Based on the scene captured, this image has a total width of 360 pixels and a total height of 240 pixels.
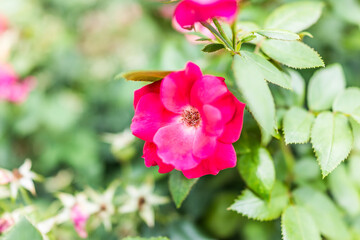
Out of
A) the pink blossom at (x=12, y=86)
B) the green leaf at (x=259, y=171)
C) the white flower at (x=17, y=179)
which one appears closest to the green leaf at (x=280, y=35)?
the green leaf at (x=259, y=171)

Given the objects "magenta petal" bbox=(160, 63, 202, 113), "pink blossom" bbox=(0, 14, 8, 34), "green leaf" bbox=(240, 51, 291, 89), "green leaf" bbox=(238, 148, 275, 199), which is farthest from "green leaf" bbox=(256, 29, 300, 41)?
"pink blossom" bbox=(0, 14, 8, 34)

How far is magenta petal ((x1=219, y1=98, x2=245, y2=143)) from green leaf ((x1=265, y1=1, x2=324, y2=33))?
298 mm

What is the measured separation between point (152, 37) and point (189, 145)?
60.1 inches

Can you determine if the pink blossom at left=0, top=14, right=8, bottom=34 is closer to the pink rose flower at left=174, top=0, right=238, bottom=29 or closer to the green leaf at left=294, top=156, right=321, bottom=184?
the pink rose flower at left=174, top=0, right=238, bottom=29

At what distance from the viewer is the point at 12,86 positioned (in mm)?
1366

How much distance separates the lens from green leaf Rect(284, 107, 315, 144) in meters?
0.66

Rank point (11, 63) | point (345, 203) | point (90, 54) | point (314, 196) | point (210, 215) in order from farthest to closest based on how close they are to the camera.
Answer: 1. point (90, 54)
2. point (11, 63)
3. point (210, 215)
4. point (345, 203)
5. point (314, 196)

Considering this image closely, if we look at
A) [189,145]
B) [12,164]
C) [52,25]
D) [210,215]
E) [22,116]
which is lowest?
[12,164]

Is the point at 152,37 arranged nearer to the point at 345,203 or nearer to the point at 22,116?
the point at 22,116

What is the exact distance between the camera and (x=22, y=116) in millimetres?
1461

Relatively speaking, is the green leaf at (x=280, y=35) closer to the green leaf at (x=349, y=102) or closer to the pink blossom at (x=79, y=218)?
the green leaf at (x=349, y=102)

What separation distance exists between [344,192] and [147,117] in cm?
68

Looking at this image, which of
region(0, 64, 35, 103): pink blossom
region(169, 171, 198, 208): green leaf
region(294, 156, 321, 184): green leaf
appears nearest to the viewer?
region(169, 171, 198, 208): green leaf

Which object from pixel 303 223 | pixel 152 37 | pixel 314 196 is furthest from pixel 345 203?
pixel 152 37
